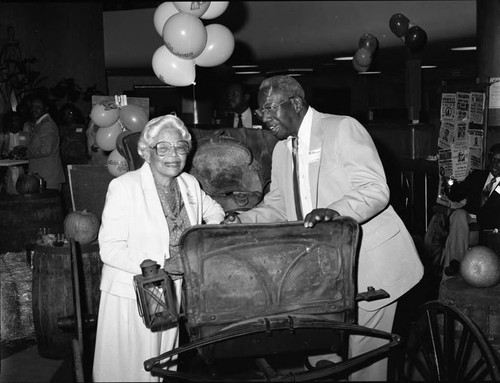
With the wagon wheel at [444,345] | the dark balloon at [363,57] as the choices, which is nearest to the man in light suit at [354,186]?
the wagon wheel at [444,345]

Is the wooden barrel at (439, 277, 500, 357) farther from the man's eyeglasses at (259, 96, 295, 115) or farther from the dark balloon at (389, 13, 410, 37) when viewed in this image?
the dark balloon at (389, 13, 410, 37)

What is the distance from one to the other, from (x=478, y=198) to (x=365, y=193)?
3.17m

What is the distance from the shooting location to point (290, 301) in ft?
7.36

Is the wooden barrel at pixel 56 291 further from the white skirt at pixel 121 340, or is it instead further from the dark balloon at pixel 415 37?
the dark balloon at pixel 415 37

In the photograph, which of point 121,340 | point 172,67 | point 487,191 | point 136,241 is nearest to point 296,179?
point 136,241

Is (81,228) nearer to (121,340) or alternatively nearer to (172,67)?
(172,67)

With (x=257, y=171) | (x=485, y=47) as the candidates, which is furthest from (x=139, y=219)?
(x=485, y=47)

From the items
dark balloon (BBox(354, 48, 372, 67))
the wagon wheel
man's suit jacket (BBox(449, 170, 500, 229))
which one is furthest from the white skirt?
dark balloon (BBox(354, 48, 372, 67))

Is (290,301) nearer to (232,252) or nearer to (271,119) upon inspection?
(232,252)

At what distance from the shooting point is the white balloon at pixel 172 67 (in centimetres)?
484

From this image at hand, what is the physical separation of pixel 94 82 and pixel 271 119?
32.7 feet

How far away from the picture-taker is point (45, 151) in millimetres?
7922

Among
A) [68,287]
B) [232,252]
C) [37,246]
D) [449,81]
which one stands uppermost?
[449,81]

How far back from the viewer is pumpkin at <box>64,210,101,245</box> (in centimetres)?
484
